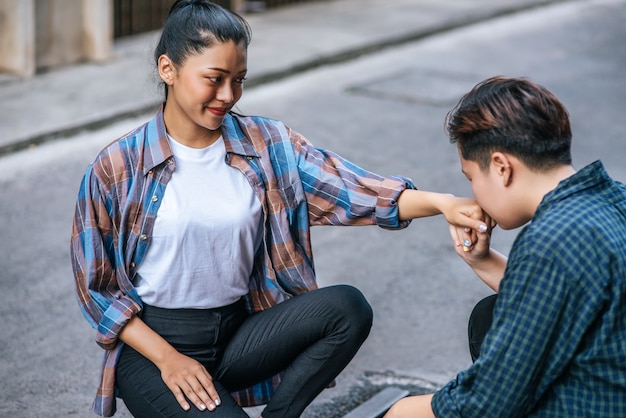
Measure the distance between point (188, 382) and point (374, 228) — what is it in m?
3.23

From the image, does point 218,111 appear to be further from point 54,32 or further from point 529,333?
point 54,32

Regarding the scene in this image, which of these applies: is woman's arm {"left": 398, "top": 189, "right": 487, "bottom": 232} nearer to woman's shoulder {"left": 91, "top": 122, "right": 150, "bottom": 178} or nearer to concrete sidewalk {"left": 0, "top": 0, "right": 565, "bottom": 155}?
woman's shoulder {"left": 91, "top": 122, "right": 150, "bottom": 178}

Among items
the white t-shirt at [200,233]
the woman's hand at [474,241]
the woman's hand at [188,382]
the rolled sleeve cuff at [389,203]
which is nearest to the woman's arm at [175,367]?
the woman's hand at [188,382]

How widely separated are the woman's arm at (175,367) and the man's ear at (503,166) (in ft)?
3.50

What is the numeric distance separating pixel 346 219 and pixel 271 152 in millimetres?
316

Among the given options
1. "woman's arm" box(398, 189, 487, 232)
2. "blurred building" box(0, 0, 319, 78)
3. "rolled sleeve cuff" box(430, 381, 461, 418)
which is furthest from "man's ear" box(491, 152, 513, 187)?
"blurred building" box(0, 0, 319, 78)

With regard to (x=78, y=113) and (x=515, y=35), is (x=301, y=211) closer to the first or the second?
(x=78, y=113)

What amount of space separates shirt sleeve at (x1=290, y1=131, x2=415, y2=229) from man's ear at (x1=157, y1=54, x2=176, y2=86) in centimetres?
43

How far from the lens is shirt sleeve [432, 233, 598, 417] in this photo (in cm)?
220

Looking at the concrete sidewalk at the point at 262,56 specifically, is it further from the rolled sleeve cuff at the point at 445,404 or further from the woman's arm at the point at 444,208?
the rolled sleeve cuff at the point at 445,404

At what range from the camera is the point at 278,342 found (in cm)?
305

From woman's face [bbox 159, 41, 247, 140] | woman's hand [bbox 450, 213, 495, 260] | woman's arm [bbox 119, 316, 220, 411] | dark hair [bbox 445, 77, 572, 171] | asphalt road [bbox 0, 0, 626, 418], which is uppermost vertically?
dark hair [bbox 445, 77, 572, 171]

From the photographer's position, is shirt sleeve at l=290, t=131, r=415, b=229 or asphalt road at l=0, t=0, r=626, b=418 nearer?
shirt sleeve at l=290, t=131, r=415, b=229

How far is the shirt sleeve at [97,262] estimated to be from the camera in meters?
2.91
